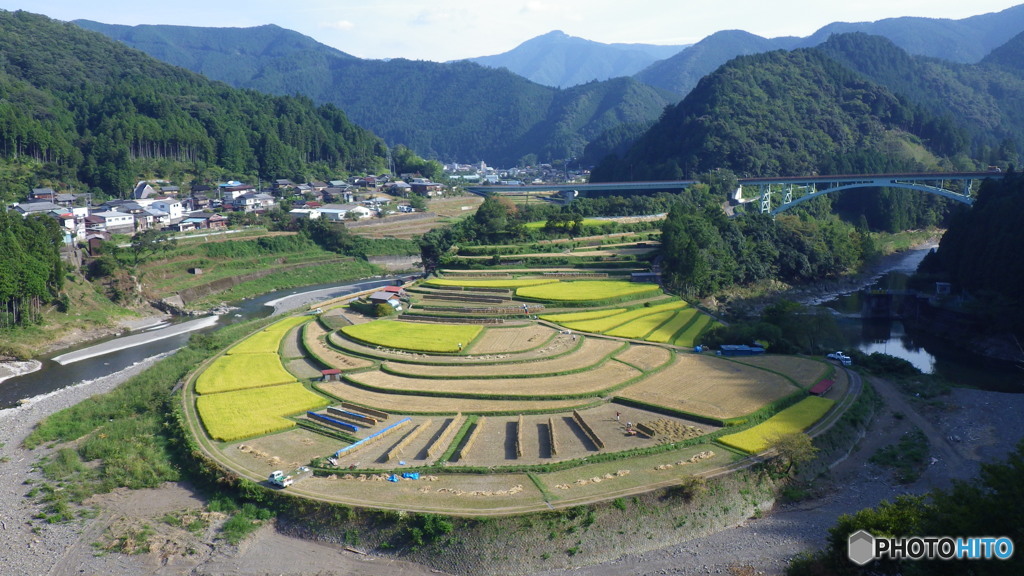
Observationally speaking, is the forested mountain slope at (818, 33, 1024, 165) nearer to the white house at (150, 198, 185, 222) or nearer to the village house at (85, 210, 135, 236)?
the white house at (150, 198, 185, 222)

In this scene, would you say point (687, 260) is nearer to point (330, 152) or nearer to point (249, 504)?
point (249, 504)

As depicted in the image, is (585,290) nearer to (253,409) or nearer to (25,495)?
(253,409)

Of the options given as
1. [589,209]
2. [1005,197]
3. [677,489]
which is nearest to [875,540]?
[677,489]

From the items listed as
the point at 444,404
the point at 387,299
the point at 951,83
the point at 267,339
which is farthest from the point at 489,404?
the point at 951,83

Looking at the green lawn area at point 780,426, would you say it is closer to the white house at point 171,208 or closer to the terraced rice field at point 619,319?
the terraced rice field at point 619,319

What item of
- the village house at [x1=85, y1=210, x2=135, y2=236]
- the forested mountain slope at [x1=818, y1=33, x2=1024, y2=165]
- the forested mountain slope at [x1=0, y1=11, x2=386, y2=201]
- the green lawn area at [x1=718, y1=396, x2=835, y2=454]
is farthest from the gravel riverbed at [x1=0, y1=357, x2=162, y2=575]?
the forested mountain slope at [x1=818, y1=33, x2=1024, y2=165]
